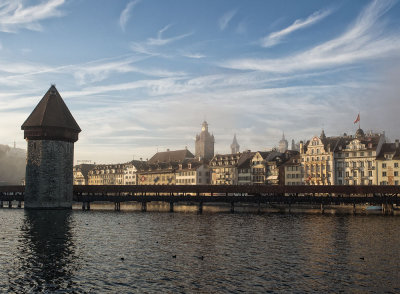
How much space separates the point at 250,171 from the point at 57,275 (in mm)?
90568

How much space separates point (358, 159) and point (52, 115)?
194 ft

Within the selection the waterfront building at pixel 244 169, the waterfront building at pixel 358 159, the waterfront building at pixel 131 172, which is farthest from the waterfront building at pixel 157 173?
the waterfront building at pixel 358 159

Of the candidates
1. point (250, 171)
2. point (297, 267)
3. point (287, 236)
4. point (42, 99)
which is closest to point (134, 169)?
point (250, 171)

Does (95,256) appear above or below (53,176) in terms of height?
below

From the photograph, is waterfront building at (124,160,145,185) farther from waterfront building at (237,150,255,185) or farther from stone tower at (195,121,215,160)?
waterfront building at (237,150,255,185)

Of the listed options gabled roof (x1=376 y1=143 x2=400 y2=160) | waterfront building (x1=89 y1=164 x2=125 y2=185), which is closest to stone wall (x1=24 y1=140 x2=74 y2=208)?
gabled roof (x1=376 y1=143 x2=400 y2=160)

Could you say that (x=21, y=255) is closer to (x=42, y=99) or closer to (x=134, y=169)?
(x=42, y=99)

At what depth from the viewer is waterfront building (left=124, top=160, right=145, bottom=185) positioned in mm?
138625

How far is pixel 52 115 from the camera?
6706cm

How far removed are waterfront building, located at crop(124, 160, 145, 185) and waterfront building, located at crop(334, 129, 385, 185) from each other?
67.2m

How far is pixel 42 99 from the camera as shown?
69.5 m

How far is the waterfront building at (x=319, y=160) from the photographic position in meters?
92.8

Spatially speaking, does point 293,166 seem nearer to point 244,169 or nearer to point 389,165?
point 244,169

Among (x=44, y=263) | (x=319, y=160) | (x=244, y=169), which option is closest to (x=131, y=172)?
(x=244, y=169)
